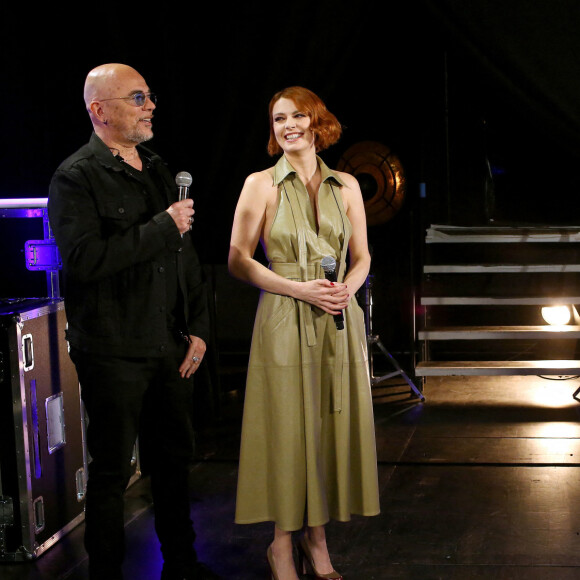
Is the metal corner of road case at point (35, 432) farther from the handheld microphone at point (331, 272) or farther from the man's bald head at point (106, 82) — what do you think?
the handheld microphone at point (331, 272)

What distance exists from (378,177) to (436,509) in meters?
3.67

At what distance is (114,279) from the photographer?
2.46 metres

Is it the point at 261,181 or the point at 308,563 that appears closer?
the point at 261,181

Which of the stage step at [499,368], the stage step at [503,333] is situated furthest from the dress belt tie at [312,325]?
the stage step at [503,333]

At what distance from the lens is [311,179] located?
8.86ft

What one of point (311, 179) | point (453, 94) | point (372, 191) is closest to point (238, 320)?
point (372, 191)

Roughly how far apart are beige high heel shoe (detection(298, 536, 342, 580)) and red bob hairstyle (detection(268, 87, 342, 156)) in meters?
1.34

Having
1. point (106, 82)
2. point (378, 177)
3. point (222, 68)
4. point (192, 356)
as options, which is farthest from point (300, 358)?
point (378, 177)

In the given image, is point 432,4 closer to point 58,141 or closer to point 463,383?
point 58,141

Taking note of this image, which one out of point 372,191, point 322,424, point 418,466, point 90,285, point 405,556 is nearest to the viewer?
point 90,285

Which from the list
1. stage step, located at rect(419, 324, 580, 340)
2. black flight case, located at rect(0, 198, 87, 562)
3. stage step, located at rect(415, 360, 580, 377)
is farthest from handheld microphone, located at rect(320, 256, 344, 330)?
stage step, located at rect(419, 324, 580, 340)

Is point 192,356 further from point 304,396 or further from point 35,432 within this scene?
point 35,432

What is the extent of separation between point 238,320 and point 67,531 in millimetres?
3656

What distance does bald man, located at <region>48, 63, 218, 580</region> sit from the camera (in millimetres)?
2365
